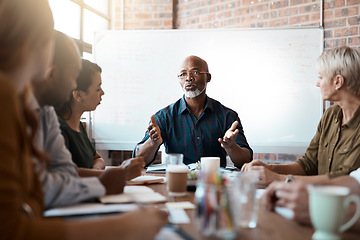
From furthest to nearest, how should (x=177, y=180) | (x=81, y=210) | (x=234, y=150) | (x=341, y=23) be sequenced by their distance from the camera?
1. (x=341, y=23)
2. (x=234, y=150)
3. (x=177, y=180)
4. (x=81, y=210)

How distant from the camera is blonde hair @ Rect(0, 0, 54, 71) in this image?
0.67 m

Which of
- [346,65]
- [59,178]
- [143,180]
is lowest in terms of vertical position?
[143,180]

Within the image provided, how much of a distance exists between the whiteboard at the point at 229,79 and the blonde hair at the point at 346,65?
5.70 feet

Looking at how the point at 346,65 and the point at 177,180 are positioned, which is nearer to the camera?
the point at 177,180

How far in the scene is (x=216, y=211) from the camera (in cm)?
76

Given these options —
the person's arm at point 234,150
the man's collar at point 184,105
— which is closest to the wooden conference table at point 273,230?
the person's arm at point 234,150

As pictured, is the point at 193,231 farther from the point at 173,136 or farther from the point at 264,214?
the point at 173,136

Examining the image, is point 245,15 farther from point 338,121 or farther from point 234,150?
point 338,121

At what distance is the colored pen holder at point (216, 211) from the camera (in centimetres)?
76

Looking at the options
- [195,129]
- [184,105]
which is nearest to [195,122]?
[195,129]

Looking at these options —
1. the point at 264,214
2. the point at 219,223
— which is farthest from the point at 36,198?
the point at 264,214

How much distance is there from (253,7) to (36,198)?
3603 millimetres

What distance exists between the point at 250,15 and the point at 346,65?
7.56 ft

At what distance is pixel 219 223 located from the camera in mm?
771
